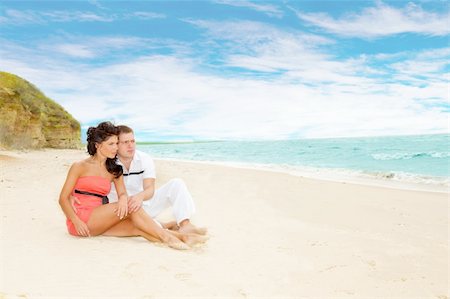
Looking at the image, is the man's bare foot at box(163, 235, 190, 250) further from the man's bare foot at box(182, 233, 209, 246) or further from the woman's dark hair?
the woman's dark hair

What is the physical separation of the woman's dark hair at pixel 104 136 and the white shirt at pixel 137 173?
0.47 meters

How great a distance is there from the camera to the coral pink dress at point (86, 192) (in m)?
5.39

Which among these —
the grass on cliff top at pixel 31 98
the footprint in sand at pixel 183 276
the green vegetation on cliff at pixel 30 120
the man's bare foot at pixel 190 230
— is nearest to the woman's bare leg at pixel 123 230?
the man's bare foot at pixel 190 230

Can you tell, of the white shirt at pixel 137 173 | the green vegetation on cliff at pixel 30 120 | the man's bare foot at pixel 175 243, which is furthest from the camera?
the green vegetation on cliff at pixel 30 120

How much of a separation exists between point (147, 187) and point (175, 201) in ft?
1.94

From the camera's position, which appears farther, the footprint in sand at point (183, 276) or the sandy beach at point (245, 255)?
the footprint in sand at point (183, 276)

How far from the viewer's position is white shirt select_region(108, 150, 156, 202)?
19.7ft

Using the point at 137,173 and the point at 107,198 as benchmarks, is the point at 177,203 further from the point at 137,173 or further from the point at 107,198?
the point at 107,198

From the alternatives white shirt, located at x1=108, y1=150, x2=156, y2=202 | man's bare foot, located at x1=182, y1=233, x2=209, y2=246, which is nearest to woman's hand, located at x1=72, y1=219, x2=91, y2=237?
white shirt, located at x1=108, y1=150, x2=156, y2=202

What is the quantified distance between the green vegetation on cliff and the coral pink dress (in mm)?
16286

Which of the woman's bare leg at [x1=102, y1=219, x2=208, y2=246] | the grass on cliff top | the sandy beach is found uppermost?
the grass on cliff top

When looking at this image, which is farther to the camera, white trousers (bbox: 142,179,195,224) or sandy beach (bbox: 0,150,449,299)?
white trousers (bbox: 142,179,195,224)

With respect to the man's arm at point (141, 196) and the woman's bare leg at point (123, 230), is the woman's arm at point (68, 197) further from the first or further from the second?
the man's arm at point (141, 196)

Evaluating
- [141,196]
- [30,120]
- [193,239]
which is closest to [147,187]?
[141,196]
